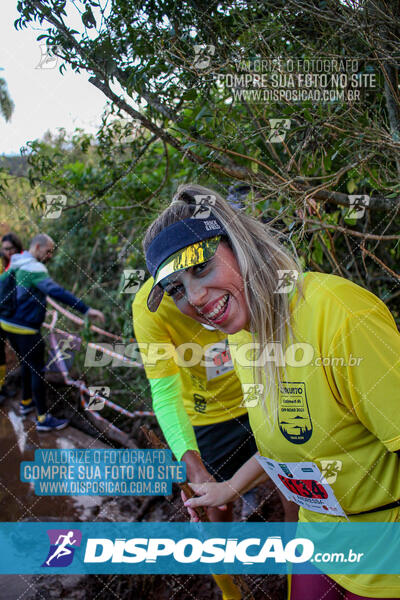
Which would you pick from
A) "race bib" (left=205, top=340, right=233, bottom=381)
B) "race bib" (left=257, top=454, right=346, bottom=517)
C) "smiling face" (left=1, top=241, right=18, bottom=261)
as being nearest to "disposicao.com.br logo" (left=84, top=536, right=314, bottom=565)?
"race bib" (left=257, top=454, right=346, bottom=517)

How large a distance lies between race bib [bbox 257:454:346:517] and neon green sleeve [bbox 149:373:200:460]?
0.58 metres

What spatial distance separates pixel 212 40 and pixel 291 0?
1.29 ft

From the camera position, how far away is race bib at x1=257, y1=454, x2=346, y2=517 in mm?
1591

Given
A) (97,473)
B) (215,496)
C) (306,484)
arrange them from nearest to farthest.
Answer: (306,484)
(215,496)
(97,473)

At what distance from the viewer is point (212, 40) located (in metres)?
2.34

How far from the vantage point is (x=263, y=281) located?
1.57 meters

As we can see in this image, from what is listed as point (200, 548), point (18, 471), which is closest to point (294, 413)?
point (200, 548)

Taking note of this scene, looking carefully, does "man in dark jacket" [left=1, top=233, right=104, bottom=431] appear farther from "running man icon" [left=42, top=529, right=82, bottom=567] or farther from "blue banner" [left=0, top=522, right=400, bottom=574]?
"running man icon" [left=42, top=529, right=82, bottom=567]

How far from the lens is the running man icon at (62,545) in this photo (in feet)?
10.6

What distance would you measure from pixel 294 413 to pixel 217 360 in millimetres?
1036

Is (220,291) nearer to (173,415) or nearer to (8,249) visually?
(173,415)

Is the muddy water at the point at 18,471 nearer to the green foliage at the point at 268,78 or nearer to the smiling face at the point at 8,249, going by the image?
the smiling face at the point at 8,249

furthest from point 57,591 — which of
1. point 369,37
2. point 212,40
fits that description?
point 369,37

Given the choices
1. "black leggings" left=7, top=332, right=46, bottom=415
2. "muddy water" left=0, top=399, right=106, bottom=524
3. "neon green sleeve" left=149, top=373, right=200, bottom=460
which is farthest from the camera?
"black leggings" left=7, top=332, right=46, bottom=415
